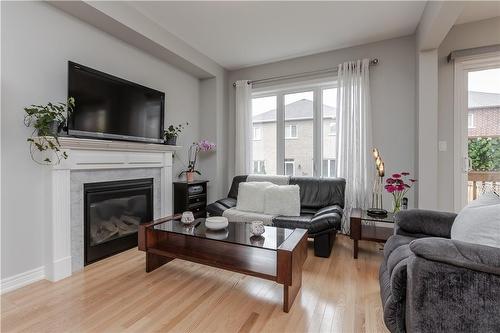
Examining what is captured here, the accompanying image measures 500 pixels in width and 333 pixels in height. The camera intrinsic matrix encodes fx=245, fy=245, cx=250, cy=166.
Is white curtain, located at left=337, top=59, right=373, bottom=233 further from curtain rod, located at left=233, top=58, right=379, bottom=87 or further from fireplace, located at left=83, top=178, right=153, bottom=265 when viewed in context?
fireplace, located at left=83, top=178, right=153, bottom=265

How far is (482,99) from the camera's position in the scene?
9.15 ft

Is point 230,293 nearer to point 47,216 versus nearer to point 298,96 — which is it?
point 47,216

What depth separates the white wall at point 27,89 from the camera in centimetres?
191

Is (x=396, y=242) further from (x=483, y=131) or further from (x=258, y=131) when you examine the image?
(x=258, y=131)

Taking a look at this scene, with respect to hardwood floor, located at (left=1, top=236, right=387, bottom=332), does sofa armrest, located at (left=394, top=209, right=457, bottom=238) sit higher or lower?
higher

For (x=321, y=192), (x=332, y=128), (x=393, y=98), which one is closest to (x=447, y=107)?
(x=393, y=98)

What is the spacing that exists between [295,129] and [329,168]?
0.80 metres

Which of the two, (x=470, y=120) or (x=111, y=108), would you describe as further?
(x=470, y=120)

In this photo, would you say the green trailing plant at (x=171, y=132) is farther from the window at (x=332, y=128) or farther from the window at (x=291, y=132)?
the window at (x=332, y=128)

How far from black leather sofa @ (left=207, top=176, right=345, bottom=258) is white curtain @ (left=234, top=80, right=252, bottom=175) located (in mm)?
356

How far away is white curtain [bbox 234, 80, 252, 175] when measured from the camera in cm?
402

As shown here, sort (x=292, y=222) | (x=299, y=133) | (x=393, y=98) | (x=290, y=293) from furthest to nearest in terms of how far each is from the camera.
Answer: (x=299, y=133) → (x=393, y=98) → (x=292, y=222) → (x=290, y=293)

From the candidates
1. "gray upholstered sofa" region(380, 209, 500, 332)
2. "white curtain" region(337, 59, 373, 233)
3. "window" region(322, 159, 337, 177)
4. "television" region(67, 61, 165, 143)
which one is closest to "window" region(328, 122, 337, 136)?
"white curtain" region(337, 59, 373, 233)

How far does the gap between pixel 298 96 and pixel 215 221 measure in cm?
255
